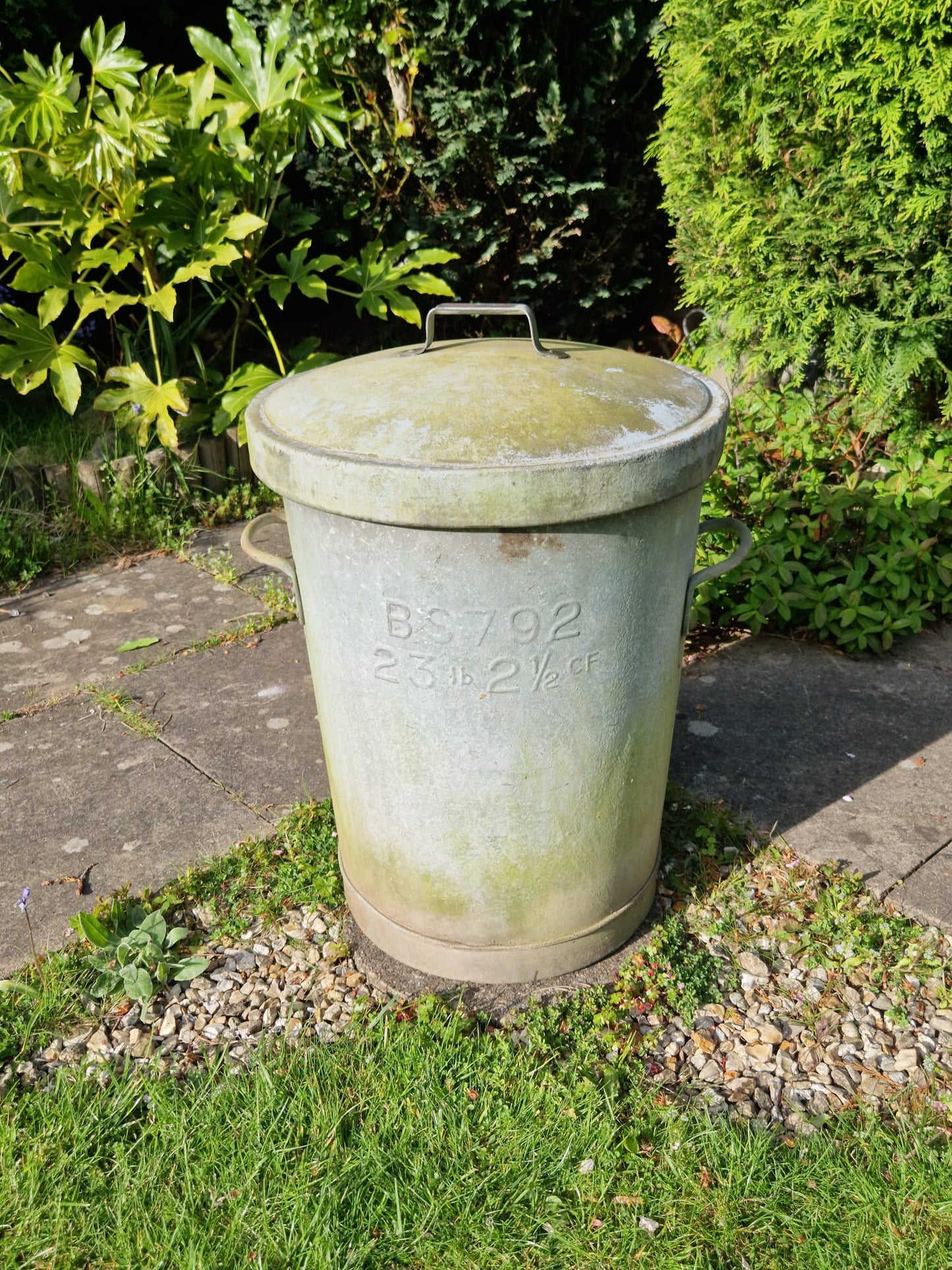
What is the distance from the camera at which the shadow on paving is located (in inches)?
96.1

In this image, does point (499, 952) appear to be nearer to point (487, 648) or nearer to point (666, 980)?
point (666, 980)

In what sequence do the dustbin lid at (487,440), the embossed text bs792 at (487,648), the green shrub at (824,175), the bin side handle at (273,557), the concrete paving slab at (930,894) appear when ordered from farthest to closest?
the green shrub at (824,175) < the concrete paving slab at (930,894) < the bin side handle at (273,557) < the embossed text bs792 at (487,648) < the dustbin lid at (487,440)

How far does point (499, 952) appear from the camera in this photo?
2025 mm

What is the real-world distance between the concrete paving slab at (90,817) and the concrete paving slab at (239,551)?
1.08 metres

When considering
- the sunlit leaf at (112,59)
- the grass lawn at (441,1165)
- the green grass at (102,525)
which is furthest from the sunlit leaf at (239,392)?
the grass lawn at (441,1165)

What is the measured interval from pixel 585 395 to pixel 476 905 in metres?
1.01

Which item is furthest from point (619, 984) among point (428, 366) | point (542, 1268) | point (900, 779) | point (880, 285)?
point (880, 285)

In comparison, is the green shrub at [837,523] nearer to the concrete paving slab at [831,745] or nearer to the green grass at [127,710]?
the concrete paving slab at [831,745]

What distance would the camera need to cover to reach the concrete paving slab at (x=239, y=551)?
3.98 metres

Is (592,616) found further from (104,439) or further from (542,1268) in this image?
(104,439)

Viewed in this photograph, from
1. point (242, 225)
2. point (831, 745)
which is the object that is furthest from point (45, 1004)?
point (242, 225)

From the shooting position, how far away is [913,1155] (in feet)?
5.61

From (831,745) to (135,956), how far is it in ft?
6.35

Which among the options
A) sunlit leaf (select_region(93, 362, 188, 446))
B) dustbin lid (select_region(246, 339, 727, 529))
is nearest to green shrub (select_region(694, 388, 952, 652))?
dustbin lid (select_region(246, 339, 727, 529))
